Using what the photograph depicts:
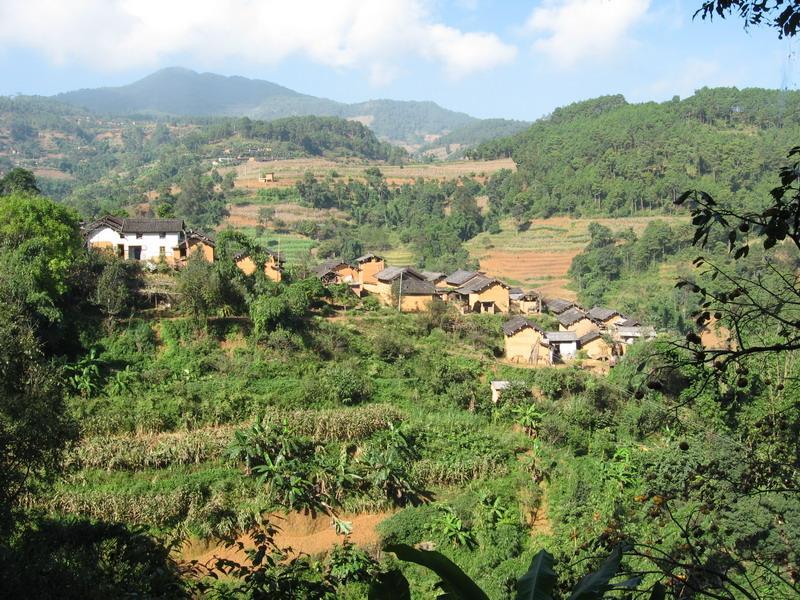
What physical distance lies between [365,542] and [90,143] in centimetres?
13608

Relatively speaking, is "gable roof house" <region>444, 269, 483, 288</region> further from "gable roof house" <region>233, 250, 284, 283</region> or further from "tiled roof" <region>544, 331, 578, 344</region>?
"gable roof house" <region>233, 250, 284, 283</region>

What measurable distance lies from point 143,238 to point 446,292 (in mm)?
12996

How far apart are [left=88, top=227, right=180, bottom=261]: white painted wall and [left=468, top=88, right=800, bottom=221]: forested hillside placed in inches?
1593

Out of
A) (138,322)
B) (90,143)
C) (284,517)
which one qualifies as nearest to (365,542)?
(284,517)

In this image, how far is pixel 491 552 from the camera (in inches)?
475

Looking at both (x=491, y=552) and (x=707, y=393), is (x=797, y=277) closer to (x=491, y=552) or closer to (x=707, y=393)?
(x=491, y=552)

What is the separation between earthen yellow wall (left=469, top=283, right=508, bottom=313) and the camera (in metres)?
28.3

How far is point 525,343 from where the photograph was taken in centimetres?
2373

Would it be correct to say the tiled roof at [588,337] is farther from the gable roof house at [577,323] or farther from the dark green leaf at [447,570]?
the dark green leaf at [447,570]

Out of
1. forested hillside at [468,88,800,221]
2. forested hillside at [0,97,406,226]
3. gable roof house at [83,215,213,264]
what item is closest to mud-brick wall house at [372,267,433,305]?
gable roof house at [83,215,213,264]

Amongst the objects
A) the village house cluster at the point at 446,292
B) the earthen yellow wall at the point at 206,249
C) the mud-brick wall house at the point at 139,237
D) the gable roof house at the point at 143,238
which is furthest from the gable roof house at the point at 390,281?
the mud-brick wall house at the point at 139,237

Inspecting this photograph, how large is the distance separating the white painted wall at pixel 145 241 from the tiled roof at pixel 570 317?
15857mm

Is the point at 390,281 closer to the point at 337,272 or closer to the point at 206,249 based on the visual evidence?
the point at 337,272

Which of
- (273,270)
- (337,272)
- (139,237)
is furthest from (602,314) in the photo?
(139,237)
